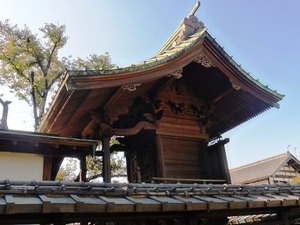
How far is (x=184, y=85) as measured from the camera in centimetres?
Result: 1060

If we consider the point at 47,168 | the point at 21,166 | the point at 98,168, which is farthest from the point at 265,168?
the point at 21,166

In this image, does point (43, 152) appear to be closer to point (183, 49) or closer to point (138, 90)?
point (138, 90)

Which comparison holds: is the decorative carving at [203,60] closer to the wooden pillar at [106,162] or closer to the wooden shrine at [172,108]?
the wooden shrine at [172,108]

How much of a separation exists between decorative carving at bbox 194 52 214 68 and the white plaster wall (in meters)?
5.20

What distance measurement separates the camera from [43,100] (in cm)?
2195

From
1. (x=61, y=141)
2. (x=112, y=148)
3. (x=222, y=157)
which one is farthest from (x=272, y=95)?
(x=61, y=141)

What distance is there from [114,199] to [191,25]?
7.76 metres

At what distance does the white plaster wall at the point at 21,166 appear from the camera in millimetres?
7073

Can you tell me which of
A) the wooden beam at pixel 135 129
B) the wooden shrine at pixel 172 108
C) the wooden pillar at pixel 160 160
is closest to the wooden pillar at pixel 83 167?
the wooden shrine at pixel 172 108

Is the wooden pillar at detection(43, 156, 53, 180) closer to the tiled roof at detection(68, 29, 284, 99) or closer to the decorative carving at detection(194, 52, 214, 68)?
the tiled roof at detection(68, 29, 284, 99)

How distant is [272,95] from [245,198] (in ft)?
16.0

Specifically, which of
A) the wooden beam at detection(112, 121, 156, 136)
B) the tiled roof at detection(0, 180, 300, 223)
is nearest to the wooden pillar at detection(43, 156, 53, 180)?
the wooden beam at detection(112, 121, 156, 136)

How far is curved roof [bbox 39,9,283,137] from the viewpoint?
737 cm

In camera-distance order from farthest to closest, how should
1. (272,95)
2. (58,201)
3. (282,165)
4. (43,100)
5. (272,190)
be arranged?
(282,165), (43,100), (272,95), (272,190), (58,201)
